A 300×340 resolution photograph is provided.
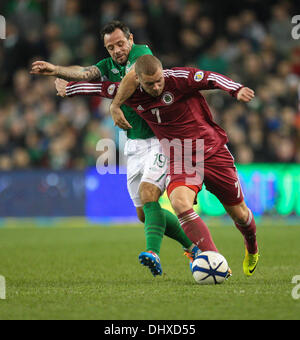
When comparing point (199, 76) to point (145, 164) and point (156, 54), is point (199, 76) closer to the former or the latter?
point (145, 164)

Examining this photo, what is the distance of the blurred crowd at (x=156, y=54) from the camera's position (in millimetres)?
14781

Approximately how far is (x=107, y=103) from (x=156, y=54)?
1755 mm

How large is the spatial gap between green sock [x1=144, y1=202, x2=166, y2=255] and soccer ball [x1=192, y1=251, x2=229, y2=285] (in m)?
0.60

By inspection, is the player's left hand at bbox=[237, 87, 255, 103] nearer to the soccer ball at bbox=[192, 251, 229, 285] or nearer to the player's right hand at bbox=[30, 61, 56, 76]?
the soccer ball at bbox=[192, 251, 229, 285]

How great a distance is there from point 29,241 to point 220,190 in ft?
16.7

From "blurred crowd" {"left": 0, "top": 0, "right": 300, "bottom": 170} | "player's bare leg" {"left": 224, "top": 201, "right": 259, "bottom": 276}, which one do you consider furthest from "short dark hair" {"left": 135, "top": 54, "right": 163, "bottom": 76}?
"blurred crowd" {"left": 0, "top": 0, "right": 300, "bottom": 170}

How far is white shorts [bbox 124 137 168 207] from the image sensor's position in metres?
6.78

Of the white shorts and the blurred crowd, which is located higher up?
the blurred crowd

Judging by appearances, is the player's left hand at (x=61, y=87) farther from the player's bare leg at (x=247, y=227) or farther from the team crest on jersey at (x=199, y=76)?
the player's bare leg at (x=247, y=227)

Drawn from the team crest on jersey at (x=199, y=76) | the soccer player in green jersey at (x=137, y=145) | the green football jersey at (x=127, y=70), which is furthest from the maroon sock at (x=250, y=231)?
the team crest on jersey at (x=199, y=76)

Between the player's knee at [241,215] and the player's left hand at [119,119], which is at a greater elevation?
the player's left hand at [119,119]

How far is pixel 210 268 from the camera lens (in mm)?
5938

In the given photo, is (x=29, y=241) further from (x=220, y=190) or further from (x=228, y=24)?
(x=228, y=24)

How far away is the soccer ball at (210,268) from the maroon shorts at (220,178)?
0.61 meters
